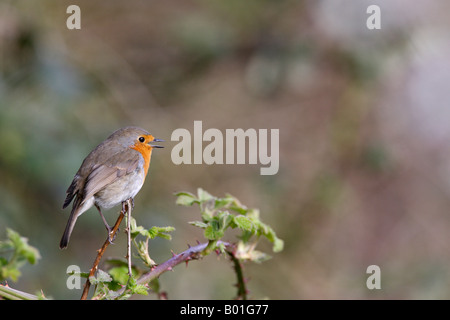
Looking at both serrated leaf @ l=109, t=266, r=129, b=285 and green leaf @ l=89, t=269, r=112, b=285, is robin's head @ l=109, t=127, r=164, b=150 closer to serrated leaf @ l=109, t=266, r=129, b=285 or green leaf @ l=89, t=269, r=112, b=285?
serrated leaf @ l=109, t=266, r=129, b=285

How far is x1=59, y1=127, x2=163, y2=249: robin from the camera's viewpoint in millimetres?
1536

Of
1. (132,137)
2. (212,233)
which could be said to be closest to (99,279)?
(212,233)

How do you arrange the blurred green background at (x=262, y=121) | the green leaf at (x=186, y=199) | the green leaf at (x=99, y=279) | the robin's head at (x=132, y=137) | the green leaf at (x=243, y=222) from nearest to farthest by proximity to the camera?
1. the green leaf at (x=99, y=279)
2. the green leaf at (x=243, y=222)
3. the green leaf at (x=186, y=199)
4. the robin's head at (x=132, y=137)
5. the blurred green background at (x=262, y=121)

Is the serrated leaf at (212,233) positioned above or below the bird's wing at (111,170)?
below

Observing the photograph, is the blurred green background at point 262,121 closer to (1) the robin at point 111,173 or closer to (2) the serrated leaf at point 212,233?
(1) the robin at point 111,173

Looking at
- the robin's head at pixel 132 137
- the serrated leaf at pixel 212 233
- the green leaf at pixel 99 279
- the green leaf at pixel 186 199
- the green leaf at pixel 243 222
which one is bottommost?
the green leaf at pixel 99 279

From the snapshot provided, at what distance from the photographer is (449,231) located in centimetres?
577

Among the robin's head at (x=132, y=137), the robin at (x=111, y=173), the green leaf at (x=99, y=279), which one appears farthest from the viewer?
the robin's head at (x=132, y=137)

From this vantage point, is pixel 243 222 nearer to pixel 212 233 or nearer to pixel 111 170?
pixel 212 233

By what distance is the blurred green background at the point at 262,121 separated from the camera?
2861 millimetres

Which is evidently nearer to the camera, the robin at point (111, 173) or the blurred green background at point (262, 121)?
the robin at point (111, 173)

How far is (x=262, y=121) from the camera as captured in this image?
6.72 m

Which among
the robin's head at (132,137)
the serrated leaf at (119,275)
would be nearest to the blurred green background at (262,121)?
the robin's head at (132,137)

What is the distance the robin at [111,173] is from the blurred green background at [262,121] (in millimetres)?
961
